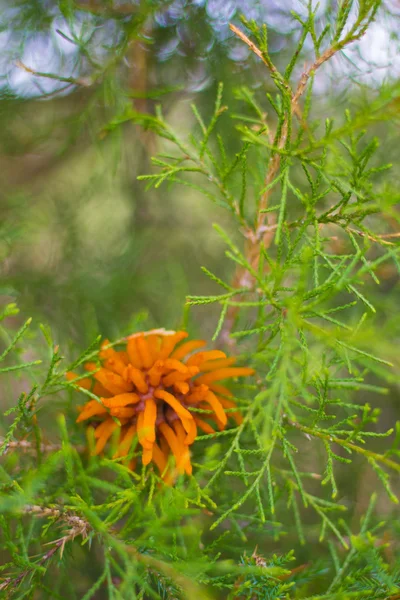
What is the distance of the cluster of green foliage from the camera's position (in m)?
0.70

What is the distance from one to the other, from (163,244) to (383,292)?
765 mm

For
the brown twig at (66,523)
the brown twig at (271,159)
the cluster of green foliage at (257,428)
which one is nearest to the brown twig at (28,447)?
the cluster of green foliage at (257,428)

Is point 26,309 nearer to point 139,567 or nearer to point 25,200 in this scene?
point 25,200

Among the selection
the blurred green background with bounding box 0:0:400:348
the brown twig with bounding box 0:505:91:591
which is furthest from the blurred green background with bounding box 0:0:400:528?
the brown twig with bounding box 0:505:91:591

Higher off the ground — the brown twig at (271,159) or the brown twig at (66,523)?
the brown twig at (271,159)

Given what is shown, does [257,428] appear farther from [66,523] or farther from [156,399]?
[66,523]

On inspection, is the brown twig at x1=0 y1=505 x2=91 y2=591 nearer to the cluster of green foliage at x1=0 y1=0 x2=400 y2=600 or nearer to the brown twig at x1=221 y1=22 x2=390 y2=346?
the cluster of green foliage at x1=0 y1=0 x2=400 y2=600

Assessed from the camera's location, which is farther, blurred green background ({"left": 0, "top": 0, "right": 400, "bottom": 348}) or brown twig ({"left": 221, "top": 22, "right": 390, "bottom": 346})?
blurred green background ({"left": 0, "top": 0, "right": 400, "bottom": 348})

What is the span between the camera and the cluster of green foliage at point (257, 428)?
0.70 meters

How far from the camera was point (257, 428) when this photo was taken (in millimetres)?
946

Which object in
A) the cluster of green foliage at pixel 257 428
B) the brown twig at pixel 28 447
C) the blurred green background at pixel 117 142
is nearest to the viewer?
the cluster of green foliage at pixel 257 428

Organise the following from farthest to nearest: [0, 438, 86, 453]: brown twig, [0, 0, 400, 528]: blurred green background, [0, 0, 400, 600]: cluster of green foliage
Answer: [0, 0, 400, 528]: blurred green background, [0, 438, 86, 453]: brown twig, [0, 0, 400, 600]: cluster of green foliage

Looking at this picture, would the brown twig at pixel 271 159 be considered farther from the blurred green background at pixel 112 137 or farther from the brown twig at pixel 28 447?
the brown twig at pixel 28 447

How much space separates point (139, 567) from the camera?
0.78 m
